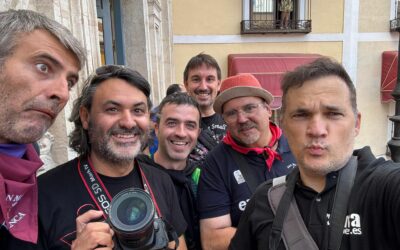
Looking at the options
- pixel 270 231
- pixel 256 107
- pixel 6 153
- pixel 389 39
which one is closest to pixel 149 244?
pixel 270 231

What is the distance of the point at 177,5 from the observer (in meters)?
11.4

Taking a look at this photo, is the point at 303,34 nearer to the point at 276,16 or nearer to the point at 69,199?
the point at 276,16

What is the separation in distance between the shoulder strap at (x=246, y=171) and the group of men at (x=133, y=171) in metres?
0.01

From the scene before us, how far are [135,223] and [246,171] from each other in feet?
2.95

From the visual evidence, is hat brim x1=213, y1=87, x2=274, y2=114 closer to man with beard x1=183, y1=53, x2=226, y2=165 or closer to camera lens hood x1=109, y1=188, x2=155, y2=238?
man with beard x1=183, y1=53, x2=226, y2=165

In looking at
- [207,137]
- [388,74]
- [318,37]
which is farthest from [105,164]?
[388,74]

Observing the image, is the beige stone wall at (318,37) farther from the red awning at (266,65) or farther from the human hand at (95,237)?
the human hand at (95,237)

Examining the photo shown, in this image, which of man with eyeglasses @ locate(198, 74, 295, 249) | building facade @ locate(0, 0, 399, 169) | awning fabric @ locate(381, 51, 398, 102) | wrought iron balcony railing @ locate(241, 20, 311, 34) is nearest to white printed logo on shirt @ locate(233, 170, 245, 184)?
man with eyeglasses @ locate(198, 74, 295, 249)

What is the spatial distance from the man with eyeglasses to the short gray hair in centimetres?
A: 107

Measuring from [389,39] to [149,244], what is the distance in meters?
13.4

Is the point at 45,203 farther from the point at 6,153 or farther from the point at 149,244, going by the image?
the point at 149,244

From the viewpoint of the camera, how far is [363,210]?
1.06m

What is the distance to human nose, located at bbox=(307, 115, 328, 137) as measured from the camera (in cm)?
119

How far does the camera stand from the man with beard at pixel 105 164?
56.3 inches
